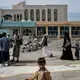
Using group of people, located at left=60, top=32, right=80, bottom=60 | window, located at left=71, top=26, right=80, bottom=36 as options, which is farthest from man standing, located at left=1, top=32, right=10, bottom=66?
window, located at left=71, top=26, right=80, bottom=36

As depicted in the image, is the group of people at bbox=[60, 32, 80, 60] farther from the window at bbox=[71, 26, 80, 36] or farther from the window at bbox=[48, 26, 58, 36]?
the window at bbox=[71, 26, 80, 36]

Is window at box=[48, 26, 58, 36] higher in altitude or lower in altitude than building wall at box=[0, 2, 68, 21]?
lower

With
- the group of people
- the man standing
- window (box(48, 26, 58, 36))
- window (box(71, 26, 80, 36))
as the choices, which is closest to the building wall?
window (box(71, 26, 80, 36))

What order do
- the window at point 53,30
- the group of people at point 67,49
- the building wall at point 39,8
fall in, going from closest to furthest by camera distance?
the group of people at point 67,49
the window at point 53,30
the building wall at point 39,8

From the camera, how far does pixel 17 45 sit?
18.2 m

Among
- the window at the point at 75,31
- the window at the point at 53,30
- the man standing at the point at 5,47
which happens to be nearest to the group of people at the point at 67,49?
the man standing at the point at 5,47

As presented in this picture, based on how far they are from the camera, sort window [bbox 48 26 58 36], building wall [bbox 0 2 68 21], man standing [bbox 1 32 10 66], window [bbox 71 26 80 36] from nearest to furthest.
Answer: man standing [bbox 1 32 10 66] → window [bbox 48 26 58 36] → window [bbox 71 26 80 36] → building wall [bbox 0 2 68 21]

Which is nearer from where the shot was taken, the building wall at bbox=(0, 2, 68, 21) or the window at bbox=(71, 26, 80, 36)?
the window at bbox=(71, 26, 80, 36)

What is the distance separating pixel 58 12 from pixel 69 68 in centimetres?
9934

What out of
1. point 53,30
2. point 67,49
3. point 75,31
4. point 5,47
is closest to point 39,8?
point 75,31

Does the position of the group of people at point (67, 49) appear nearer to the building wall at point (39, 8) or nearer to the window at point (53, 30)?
the window at point (53, 30)

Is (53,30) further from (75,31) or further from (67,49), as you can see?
(67,49)

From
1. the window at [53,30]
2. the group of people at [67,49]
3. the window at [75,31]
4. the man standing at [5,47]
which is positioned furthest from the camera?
the window at [75,31]

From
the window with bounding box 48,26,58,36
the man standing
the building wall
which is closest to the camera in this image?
the man standing
